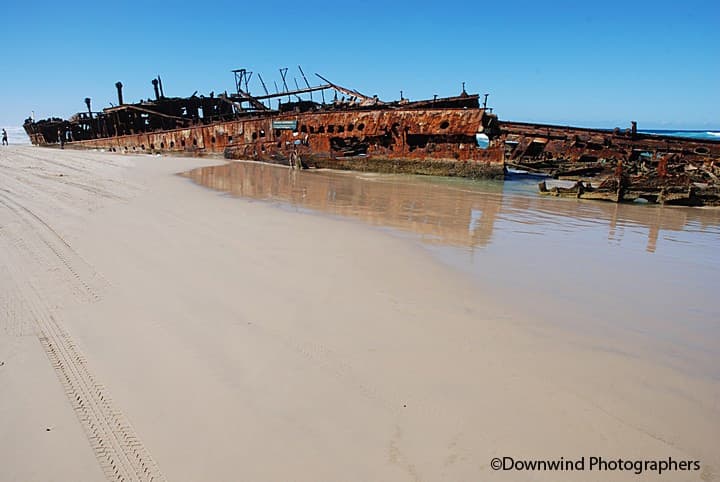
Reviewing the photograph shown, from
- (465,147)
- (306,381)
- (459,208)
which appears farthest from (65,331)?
(465,147)

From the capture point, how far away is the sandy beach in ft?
6.09

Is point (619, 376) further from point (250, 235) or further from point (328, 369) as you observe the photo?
point (250, 235)

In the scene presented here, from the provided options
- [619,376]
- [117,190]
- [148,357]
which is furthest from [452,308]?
[117,190]

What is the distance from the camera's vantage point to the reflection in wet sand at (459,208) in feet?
20.6

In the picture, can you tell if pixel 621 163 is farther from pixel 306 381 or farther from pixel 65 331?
pixel 65 331

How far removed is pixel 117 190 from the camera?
892 centimetres

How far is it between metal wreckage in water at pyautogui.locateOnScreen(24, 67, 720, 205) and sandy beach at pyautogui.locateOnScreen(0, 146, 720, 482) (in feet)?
26.1

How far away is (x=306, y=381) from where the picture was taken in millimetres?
2367

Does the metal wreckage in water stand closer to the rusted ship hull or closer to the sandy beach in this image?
the rusted ship hull

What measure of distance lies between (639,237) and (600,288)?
2.75 meters

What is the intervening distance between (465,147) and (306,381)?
12.0 meters

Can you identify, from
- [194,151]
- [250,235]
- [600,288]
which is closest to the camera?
[600,288]

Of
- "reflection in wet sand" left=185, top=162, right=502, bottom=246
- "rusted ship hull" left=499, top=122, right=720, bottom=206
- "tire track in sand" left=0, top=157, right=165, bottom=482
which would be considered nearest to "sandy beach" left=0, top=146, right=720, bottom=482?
"tire track in sand" left=0, top=157, right=165, bottom=482

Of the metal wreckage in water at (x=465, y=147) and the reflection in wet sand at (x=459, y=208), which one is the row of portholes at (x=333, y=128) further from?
the reflection in wet sand at (x=459, y=208)
